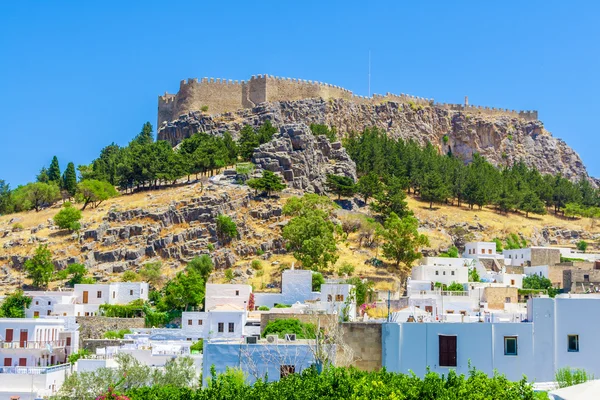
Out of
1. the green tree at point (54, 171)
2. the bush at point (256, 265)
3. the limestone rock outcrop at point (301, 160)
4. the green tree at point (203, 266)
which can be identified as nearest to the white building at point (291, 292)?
the green tree at point (203, 266)

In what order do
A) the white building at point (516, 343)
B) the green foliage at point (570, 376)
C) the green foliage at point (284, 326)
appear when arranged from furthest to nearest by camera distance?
the green foliage at point (284, 326)
the white building at point (516, 343)
the green foliage at point (570, 376)

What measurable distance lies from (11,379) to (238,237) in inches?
1173

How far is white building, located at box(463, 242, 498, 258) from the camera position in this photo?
65688 millimetres

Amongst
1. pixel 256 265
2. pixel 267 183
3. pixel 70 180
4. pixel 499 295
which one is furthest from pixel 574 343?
pixel 70 180

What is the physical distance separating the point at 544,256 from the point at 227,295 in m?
25.7

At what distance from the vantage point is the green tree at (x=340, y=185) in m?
72.1

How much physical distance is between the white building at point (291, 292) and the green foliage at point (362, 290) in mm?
2577

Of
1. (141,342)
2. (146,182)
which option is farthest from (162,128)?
(141,342)

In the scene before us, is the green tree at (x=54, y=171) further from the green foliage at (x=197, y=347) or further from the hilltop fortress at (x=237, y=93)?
the green foliage at (x=197, y=347)

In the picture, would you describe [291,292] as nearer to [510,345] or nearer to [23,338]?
[23,338]

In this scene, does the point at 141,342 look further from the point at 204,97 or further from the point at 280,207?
the point at 204,97

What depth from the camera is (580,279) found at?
56.0m

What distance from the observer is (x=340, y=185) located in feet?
236

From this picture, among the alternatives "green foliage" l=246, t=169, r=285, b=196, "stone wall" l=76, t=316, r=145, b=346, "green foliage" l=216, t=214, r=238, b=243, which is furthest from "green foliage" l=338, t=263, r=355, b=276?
"stone wall" l=76, t=316, r=145, b=346
